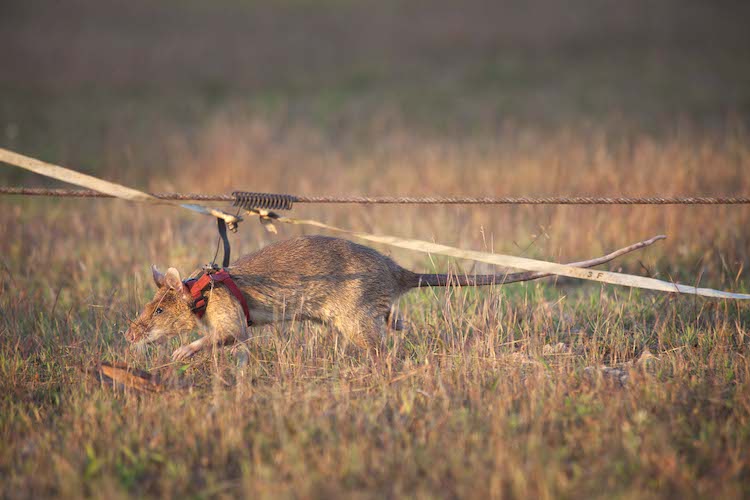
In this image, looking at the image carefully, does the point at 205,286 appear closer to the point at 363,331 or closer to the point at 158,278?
the point at 158,278

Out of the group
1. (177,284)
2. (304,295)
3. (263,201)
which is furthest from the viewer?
(304,295)

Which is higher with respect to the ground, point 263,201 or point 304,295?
point 263,201

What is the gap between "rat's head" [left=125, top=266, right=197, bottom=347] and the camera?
4.73 m

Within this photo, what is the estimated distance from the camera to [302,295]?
4.80m

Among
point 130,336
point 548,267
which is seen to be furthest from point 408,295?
point 130,336

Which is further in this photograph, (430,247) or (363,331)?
(363,331)

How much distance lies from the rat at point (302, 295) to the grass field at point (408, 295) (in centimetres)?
21

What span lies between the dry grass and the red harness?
0.34 meters

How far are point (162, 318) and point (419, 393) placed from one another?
187 centimetres

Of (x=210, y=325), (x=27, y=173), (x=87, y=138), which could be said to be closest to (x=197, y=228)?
(x=210, y=325)

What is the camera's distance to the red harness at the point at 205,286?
458 centimetres

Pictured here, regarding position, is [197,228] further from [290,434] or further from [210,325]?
[290,434]

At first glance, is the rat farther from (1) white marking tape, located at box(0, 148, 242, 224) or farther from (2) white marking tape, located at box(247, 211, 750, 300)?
(1) white marking tape, located at box(0, 148, 242, 224)

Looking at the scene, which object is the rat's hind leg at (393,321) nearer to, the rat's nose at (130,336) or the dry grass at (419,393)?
the dry grass at (419,393)
